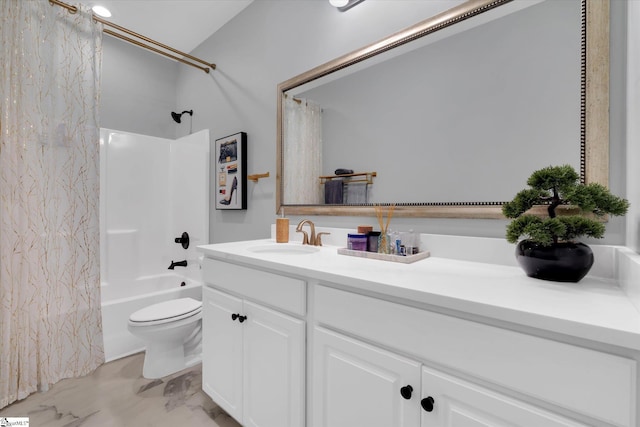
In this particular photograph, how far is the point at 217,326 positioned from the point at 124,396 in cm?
86

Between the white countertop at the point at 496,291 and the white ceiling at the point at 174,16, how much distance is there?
6.76 ft

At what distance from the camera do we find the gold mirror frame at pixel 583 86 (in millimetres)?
898

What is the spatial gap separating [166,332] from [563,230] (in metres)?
2.02

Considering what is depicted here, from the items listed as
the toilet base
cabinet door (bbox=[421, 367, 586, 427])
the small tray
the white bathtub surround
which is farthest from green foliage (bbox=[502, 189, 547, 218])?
the white bathtub surround

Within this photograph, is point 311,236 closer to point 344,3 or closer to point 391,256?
point 391,256

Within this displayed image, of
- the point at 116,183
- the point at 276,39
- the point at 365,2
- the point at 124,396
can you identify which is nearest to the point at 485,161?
the point at 365,2

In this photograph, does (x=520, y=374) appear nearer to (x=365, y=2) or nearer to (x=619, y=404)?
(x=619, y=404)

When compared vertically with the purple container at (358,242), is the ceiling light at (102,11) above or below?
above

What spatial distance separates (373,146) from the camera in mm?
1424

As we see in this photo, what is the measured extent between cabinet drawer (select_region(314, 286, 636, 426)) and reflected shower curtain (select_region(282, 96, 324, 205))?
97cm

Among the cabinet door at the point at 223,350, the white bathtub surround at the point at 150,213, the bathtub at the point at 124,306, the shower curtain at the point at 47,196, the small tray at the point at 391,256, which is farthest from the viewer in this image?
the white bathtub surround at the point at 150,213

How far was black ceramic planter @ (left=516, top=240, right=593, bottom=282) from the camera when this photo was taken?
0.77 m

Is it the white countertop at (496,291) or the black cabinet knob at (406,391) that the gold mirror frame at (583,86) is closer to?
the white countertop at (496,291)

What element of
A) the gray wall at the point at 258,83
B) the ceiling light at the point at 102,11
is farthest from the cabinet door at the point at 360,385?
the ceiling light at the point at 102,11
